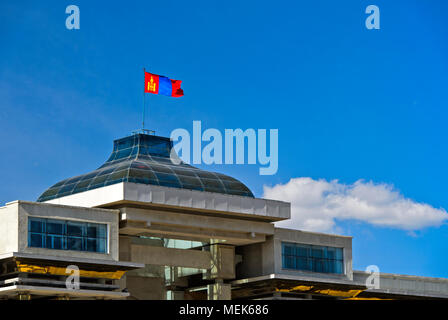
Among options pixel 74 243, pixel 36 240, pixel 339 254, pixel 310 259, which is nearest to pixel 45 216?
pixel 36 240

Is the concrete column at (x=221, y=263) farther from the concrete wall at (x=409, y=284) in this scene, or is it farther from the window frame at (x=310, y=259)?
the concrete wall at (x=409, y=284)

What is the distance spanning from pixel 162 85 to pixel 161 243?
43.3ft

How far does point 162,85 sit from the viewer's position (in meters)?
72.2

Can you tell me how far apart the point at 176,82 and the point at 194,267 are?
49.9ft

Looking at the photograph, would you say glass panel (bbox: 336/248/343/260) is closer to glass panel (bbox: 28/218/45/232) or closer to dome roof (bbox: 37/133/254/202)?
Answer: dome roof (bbox: 37/133/254/202)

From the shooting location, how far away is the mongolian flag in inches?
2810

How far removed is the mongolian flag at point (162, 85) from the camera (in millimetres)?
71375

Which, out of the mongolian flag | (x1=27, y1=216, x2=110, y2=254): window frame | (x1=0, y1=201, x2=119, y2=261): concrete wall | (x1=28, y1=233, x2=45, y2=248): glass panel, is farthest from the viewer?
the mongolian flag

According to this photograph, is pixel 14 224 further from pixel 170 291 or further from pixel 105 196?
pixel 170 291

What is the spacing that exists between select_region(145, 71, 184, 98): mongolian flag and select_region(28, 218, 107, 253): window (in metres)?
13.7

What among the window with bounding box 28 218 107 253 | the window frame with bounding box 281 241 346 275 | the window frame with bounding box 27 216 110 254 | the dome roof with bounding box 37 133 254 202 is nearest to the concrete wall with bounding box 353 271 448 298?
the window frame with bounding box 281 241 346 275

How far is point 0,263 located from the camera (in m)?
60.3

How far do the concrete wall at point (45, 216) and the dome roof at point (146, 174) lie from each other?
395 cm
